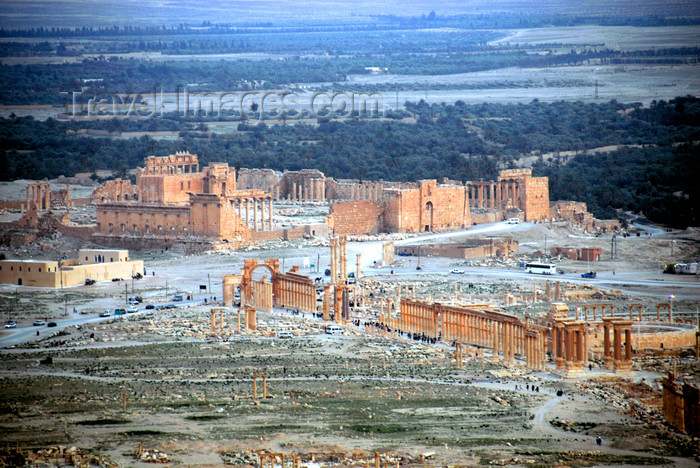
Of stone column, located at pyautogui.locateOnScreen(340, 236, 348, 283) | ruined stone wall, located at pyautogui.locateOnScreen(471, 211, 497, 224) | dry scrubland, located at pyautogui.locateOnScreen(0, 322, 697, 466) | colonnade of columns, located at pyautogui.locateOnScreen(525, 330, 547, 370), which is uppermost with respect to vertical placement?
ruined stone wall, located at pyautogui.locateOnScreen(471, 211, 497, 224)

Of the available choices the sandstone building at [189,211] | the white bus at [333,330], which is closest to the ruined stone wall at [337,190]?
the sandstone building at [189,211]

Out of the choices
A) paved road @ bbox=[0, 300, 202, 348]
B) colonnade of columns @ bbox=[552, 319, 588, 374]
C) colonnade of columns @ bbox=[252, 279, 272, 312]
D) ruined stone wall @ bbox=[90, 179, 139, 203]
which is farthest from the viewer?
ruined stone wall @ bbox=[90, 179, 139, 203]

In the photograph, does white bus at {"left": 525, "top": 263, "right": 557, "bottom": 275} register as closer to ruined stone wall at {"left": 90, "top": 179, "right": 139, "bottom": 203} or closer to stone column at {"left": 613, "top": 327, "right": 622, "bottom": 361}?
stone column at {"left": 613, "top": 327, "right": 622, "bottom": 361}

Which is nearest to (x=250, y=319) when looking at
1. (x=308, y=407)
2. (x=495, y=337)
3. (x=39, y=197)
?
(x=495, y=337)

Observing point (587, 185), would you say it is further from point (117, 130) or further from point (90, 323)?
point (117, 130)

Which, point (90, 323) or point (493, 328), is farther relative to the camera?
point (90, 323)

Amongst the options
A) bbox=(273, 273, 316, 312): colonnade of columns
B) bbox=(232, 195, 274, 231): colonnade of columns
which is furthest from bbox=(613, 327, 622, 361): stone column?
bbox=(232, 195, 274, 231): colonnade of columns

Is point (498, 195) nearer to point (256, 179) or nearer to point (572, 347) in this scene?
point (256, 179)

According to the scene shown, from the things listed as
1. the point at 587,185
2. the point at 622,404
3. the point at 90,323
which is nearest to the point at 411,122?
the point at 587,185
